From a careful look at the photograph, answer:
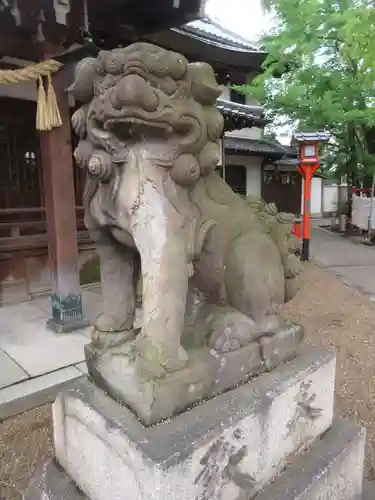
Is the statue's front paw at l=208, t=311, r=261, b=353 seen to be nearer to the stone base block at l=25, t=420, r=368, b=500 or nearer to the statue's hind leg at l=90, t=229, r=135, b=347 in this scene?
the statue's hind leg at l=90, t=229, r=135, b=347

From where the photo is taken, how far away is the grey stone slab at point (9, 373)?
8.82 feet

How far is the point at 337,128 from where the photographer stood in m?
10.9

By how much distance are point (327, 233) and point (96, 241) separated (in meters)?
10.9

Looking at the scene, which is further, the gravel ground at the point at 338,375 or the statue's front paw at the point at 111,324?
the gravel ground at the point at 338,375

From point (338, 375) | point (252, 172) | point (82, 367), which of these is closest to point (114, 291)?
point (82, 367)

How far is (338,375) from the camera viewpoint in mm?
2793

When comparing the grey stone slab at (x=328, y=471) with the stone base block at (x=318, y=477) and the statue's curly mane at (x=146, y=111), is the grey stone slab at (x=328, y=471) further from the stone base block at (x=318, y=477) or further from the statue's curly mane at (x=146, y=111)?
the statue's curly mane at (x=146, y=111)

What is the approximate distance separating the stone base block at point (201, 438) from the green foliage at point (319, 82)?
13.3 ft

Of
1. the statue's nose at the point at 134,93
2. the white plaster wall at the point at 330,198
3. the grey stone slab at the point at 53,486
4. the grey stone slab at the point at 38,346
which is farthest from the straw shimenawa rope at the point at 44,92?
the white plaster wall at the point at 330,198

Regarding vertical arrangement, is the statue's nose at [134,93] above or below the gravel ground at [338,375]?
above

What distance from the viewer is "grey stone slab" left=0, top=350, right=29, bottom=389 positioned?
269cm

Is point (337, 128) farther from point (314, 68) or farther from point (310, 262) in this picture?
point (310, 262)

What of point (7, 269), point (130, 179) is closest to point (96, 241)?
point (130, 179)

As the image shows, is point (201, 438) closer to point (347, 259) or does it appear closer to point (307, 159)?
point (307, 159)
